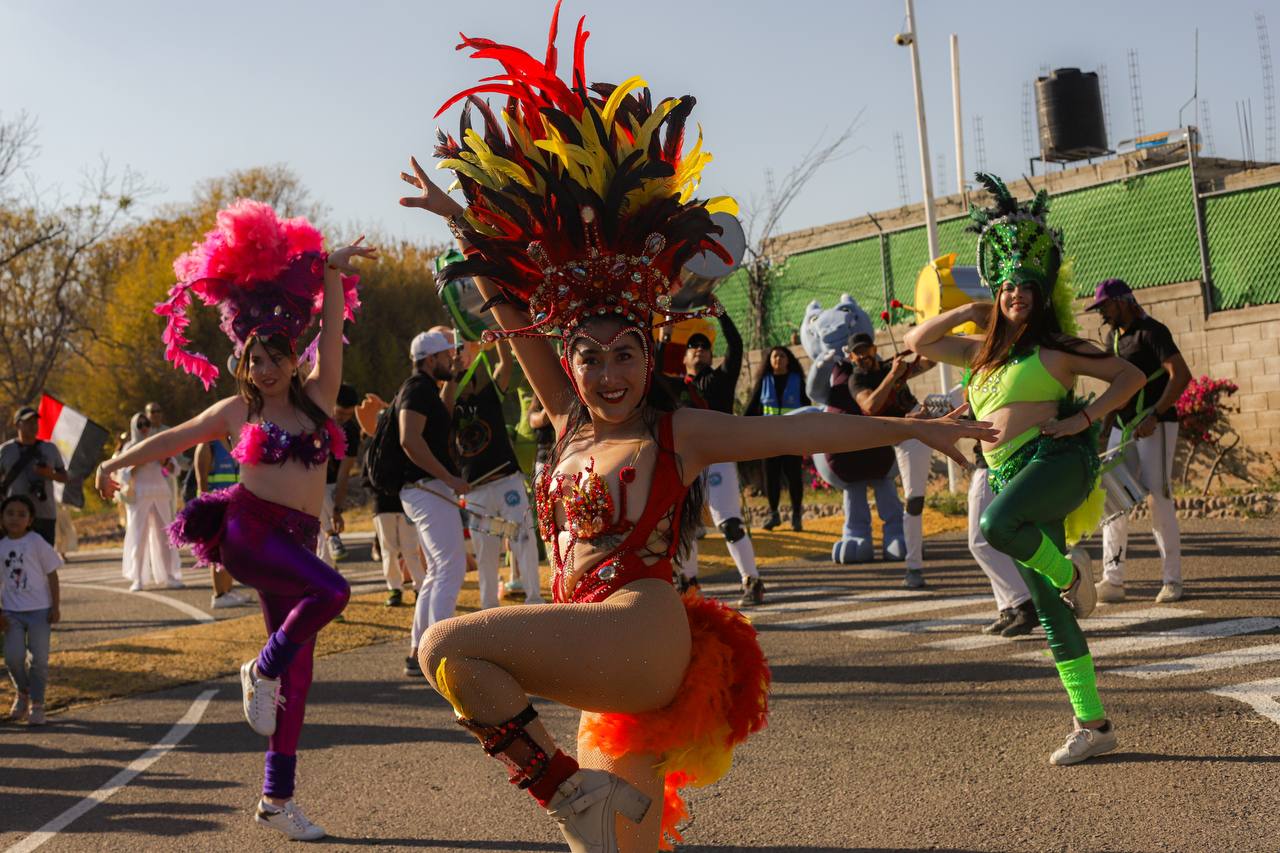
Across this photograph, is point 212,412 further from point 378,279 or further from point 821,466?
point 378,279

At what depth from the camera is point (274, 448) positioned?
19.4 ft

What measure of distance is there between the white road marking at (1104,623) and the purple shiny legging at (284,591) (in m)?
4.21

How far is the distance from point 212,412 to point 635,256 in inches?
116

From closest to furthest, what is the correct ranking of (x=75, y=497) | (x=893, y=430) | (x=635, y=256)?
(x=893, y=430), (x=635, y=256), (x=75, y=497)

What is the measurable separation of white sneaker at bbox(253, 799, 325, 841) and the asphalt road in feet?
0.24

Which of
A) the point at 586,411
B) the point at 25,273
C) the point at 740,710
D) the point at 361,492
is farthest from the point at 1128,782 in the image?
the point at 25,273

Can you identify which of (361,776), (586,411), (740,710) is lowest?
(361,776)

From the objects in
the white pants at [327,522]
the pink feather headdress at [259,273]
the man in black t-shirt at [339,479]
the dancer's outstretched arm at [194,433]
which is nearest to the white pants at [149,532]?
the white pants at [327,522]

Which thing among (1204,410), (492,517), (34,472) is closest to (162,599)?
(34,472)

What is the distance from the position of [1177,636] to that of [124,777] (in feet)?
19.1

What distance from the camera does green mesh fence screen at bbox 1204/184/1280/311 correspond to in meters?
16.5

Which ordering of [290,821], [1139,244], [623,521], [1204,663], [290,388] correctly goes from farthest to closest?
[1139,244] → [1204,663] → [290,388] → [290,821] → [623,521]

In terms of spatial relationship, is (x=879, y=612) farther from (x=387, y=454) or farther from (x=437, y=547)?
(x=387, y=454)

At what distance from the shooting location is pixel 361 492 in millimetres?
30266
